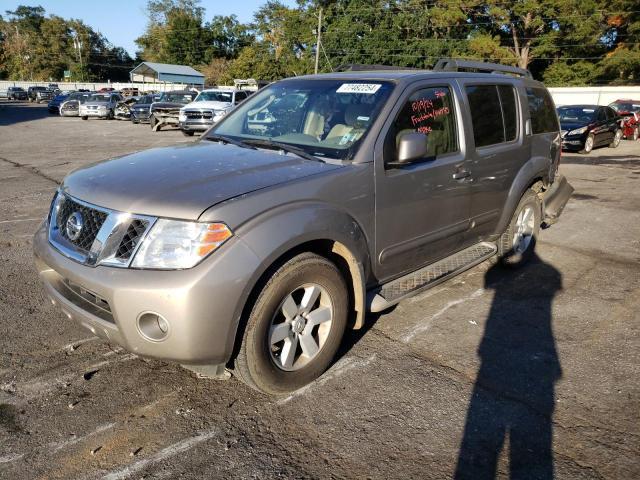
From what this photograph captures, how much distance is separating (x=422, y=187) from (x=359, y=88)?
0.87 m

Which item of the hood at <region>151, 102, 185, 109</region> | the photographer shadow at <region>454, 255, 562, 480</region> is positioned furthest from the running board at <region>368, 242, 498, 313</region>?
the hood at <region>151, 102, 185, 109</region>

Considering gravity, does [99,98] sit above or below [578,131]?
above

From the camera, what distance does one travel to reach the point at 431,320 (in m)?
4.09

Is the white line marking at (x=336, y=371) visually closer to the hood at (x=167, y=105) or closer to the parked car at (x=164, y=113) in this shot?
the parked car at (x=164, y=113)

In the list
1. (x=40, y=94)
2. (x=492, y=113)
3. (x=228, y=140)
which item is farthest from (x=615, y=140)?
(x=40, y=94)

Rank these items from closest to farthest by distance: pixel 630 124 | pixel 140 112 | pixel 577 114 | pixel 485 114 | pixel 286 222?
pixel 286 222 < pixel 485 114 < pixel 577 114 < pixel 630 124 < pixel 140 112

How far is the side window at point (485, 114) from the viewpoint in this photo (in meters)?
4.24

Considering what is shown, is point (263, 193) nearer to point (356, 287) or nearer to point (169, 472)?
point (356, 287)

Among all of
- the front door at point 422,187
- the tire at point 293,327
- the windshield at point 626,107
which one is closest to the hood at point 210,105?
the front door at point 422,187

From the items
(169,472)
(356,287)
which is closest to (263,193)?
(356,287)

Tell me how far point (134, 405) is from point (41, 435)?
1.55 feet

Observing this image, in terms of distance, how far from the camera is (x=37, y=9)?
108125mm

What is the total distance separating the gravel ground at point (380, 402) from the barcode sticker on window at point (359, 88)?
1776mm

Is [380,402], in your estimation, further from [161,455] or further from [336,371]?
[161,455]
